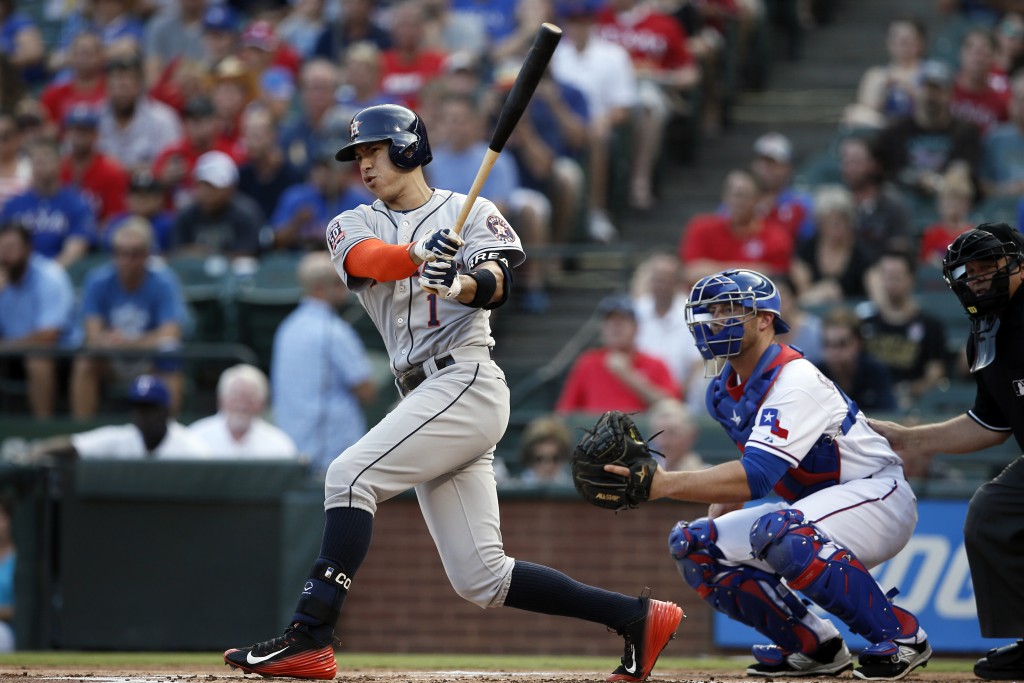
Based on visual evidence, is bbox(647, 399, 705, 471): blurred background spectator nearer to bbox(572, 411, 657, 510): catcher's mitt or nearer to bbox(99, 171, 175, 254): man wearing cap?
bbox(572, 411, 657, 510): catcher's mitt

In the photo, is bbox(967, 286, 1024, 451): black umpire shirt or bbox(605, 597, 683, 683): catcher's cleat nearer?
bbox(605, 597, 683, 683): catcher's cleat

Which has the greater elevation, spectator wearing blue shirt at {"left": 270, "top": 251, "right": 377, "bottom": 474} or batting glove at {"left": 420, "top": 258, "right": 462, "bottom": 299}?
batting glove at {"left": 420, "top": 258, "right": 462, "bottom": 299}

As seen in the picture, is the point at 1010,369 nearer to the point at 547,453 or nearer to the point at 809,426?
the point at 809,426

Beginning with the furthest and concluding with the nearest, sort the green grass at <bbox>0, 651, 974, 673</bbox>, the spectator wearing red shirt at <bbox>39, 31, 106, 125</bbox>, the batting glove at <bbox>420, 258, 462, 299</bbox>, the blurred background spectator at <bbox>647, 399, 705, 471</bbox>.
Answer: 1. the spectator wearing red shirt at <bbox>39, 31, 106, 125</bbox>
2. the blurred background spectator at <bbox>647, 399, 705, 471</bbox>
3. the green grass at <bbox>0, 651, 974, 673</bbox>
4. the batting glove at <bbox>420, 258, 462, 299</bbox>

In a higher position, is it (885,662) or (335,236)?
(335,236)

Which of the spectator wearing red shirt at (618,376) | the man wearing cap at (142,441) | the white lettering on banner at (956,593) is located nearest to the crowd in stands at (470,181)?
the spectator wearing red shirt at (618,376)

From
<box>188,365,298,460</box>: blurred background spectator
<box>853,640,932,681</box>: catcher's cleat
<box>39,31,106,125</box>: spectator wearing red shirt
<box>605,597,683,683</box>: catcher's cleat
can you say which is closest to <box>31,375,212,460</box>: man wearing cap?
<box>188,365,298,460</box>: blurred background spectator

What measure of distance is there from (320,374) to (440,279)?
177 inches

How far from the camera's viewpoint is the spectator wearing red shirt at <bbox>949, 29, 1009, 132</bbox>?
36.5ft

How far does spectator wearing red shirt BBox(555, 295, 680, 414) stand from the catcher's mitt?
154 inches

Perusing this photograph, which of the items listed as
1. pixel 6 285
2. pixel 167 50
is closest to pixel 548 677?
pixel 6 285

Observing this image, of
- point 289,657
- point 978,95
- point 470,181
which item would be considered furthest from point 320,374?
point 978,95

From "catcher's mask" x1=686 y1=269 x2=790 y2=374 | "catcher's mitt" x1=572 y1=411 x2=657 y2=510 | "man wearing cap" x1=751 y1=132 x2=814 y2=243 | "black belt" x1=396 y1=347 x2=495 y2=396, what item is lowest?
"catcher's mitt" x1=572 y1=411 x2=657 y2=510

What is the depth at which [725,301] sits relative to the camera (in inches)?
217
